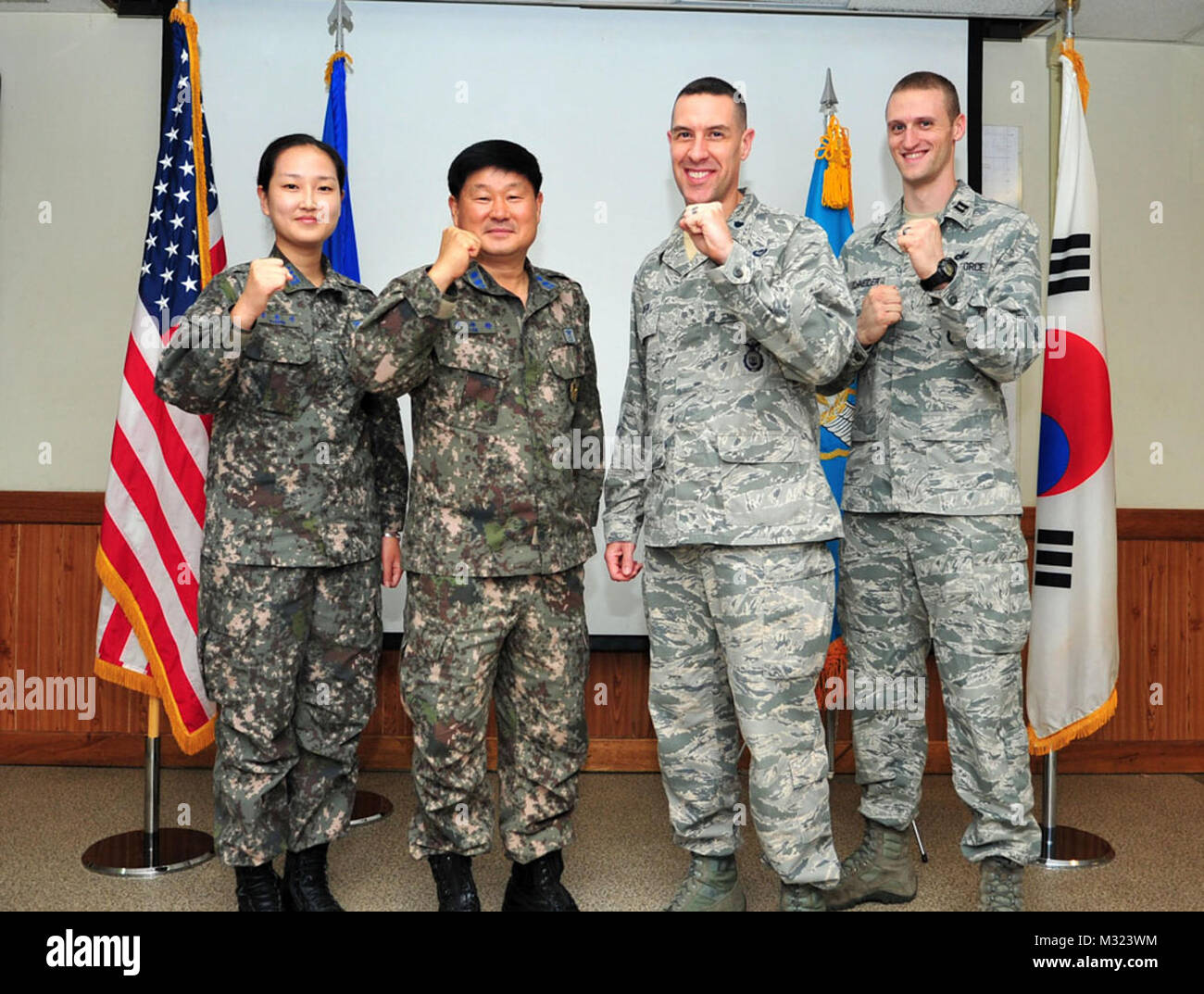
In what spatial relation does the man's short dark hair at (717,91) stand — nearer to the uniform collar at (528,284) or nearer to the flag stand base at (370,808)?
the uniform collar at (528,284)

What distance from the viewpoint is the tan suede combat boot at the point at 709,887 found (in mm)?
2152

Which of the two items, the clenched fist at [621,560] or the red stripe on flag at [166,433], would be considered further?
the red stripe on flag at [166,433]

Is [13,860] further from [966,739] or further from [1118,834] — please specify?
[1118,834]

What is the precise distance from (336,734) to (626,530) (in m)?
0.79

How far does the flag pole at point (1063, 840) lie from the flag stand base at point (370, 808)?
187 cm

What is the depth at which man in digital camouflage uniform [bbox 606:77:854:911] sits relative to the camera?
2.00m

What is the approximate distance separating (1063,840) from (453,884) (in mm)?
1799

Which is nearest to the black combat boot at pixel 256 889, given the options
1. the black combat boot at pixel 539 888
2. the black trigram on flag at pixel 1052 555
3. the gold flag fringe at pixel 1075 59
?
the black combat boot at pixel 539 888

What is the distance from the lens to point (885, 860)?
238cm

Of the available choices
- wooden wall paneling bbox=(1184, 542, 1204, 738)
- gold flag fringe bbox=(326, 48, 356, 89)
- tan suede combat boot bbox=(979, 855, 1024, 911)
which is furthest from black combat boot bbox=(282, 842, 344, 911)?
wooden wall paneling bbox=(1184, 542, 1204, 738)

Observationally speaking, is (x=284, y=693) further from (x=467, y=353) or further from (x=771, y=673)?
(x=771, y=673)

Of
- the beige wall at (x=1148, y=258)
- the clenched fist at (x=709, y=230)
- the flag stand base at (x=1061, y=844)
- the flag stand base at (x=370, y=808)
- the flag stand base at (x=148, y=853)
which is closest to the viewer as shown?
the clenched fist at (x=709, y=230)

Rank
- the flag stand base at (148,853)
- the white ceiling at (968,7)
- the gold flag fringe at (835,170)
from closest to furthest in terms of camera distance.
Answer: the flag stand base at (148,853) → the gold flag fringe at (835,170) → the white ceiling at (968,7)

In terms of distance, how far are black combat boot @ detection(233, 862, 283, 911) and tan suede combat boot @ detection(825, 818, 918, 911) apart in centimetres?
126
